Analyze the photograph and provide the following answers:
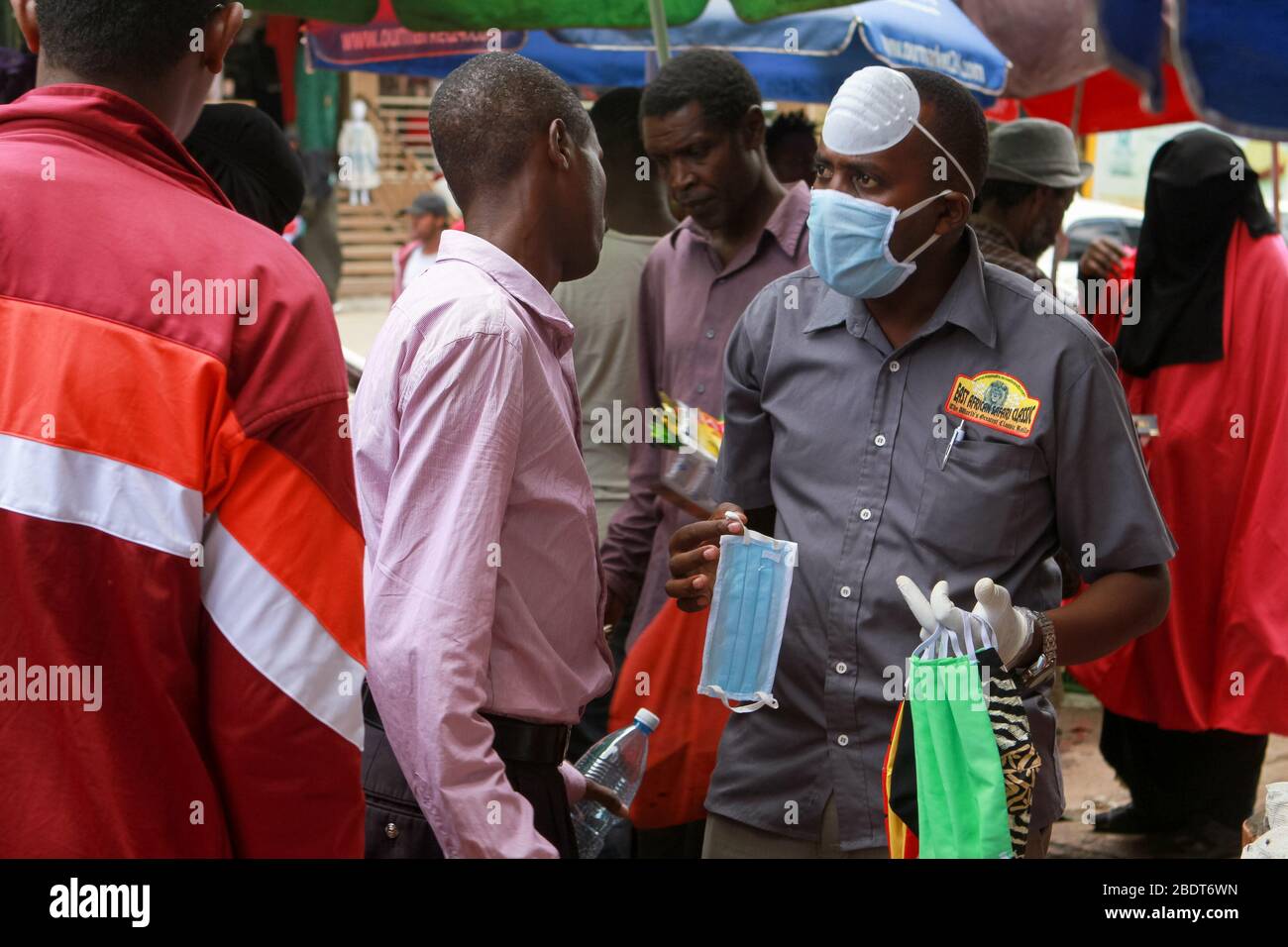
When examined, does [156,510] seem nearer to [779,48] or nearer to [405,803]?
[405,803]

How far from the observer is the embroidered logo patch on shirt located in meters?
2.53

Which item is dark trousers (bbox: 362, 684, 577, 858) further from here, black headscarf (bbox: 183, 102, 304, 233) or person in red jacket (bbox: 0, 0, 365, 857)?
black headscarf (bbox: 183, 102, 304, 233)

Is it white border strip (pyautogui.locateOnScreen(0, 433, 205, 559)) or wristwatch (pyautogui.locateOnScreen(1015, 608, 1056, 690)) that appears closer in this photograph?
white border strip (pyautogui.locateOnScreen(0, 433, 205, 559))

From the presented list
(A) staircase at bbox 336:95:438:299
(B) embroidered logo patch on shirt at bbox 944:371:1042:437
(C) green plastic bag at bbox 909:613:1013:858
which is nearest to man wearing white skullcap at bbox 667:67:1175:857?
(B) embroidered logo patch on shirt at bbox 944:371:1042:437

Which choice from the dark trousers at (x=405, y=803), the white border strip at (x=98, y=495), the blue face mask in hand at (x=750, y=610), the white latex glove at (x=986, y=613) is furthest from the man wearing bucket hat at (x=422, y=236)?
the white border strip at (x=98, y=495)

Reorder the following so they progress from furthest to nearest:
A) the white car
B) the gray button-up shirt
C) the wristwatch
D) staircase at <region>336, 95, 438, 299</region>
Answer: staircase at <region>336, 95, 438, 299</region>
the white car
the gray button-up shirt
the wristwatch

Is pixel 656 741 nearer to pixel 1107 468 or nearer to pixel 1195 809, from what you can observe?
→ pixel 1107 468

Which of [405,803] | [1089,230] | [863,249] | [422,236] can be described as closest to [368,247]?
[422,236]

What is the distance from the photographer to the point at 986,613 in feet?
7.41

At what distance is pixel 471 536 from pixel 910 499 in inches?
35.5

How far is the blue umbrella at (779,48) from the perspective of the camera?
7.61 m

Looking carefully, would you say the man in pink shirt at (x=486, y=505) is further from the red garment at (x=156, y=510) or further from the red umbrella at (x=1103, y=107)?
the red umbrella at (x=1103, y=107)

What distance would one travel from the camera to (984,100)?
9.12 m

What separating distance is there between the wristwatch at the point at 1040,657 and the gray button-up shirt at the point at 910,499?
0.15 m
